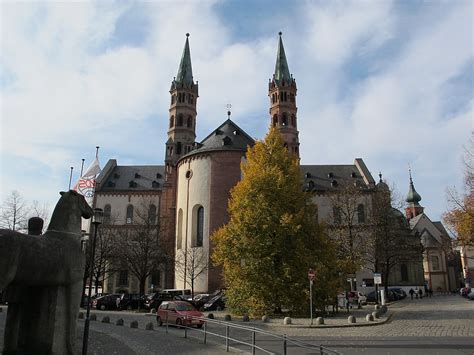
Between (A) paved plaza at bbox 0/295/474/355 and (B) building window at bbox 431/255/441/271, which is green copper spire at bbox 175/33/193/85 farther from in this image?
(B) building window at bbox 431/255/441/271

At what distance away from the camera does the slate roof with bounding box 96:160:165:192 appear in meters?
73.4

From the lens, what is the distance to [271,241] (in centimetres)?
2967

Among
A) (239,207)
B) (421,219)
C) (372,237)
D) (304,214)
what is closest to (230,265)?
(239,207)

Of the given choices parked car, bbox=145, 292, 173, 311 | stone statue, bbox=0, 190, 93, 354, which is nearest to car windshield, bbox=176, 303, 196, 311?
stone statue, bbox=0, 190, 93, 354

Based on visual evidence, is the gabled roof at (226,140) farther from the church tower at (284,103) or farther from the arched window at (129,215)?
the arched window at (129,215)

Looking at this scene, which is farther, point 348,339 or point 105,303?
point 105,303

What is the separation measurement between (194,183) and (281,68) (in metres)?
34.0

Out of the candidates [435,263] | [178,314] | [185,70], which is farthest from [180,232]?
[435,263]

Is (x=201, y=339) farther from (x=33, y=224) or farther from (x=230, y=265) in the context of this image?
(x=230, y=265)

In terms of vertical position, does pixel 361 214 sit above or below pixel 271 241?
above

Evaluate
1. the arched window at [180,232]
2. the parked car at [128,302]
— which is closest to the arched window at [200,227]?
the arched window at [180,232]

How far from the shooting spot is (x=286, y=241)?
29.9m

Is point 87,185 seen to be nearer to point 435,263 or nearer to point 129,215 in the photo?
point 129,215

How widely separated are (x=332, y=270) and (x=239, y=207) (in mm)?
8061
